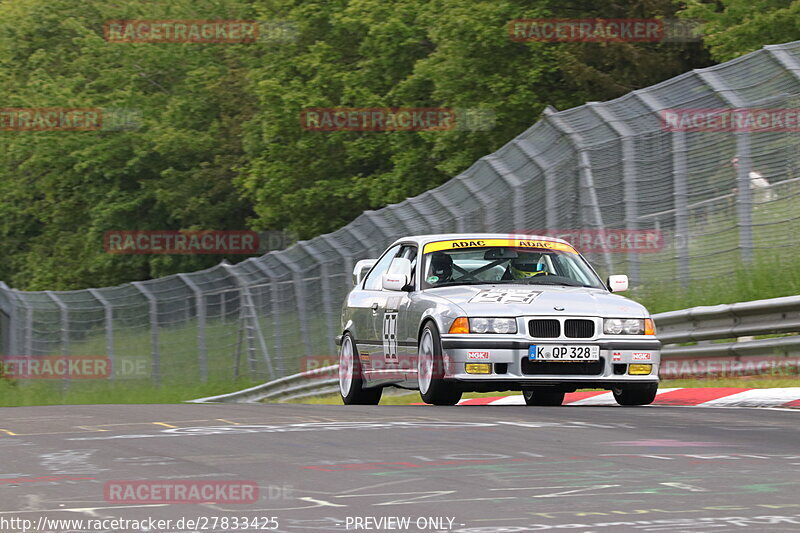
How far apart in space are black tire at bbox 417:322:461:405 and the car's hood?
0.33 m

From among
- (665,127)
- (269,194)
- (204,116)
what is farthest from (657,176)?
(204,116)

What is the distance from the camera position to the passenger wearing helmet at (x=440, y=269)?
13.1 metres

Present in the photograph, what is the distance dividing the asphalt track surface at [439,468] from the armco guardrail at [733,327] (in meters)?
2.08

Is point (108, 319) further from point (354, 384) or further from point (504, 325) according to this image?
point (504, 325)

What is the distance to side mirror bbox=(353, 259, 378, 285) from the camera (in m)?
15.1

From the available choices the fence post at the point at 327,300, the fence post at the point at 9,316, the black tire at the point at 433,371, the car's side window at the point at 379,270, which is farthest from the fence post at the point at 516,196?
the fence post at the point at 9,316

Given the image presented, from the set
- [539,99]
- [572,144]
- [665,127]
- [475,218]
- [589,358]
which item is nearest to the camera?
[589,358]

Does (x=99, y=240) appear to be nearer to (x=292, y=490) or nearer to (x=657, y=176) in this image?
(x=657, y=176)

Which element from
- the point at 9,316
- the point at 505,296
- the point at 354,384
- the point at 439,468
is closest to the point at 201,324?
the point at 9,316

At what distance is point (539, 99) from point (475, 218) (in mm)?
25992

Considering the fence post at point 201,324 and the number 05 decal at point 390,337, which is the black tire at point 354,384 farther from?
the fence post at point 201,324

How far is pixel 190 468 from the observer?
25.4 feet

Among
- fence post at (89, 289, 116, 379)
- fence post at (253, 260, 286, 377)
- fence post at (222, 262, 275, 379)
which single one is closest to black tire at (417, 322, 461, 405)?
fence post at (253, 260, 286, 377)

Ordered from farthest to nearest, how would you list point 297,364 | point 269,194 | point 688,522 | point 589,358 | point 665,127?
point 269,194
point 297,364
point 665,127
point 589,358
point 688,522
